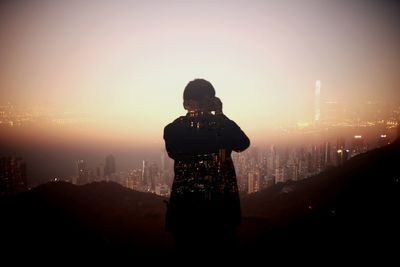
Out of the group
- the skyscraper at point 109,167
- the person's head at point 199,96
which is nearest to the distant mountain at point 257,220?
the person's head at point 199,96

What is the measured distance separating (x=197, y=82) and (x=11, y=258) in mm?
7805

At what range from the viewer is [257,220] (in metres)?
10.5

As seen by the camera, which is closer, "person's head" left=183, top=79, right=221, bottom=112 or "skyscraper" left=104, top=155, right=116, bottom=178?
"person's head" left=183, top=79, right=221, bottom=112

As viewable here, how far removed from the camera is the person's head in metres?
3.68

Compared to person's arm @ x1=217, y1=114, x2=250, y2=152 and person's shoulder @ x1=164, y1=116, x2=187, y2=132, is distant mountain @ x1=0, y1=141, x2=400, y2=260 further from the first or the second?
person's shoulder @ x1=164, y1=116, x2=187, y2=132

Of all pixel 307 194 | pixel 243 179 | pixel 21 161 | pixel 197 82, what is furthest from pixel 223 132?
pixel 243 179

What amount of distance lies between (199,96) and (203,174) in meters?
1.09

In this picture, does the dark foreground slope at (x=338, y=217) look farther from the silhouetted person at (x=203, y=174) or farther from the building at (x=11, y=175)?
the building at (x=11, y=175)

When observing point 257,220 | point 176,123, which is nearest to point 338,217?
point 257,220

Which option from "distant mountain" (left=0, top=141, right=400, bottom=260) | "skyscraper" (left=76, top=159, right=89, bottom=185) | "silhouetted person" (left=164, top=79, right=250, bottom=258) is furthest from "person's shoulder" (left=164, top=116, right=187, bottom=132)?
"skyscraper" (left=76, top=159, right=89, bottom=185)

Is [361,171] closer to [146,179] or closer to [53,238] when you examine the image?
[53,238]

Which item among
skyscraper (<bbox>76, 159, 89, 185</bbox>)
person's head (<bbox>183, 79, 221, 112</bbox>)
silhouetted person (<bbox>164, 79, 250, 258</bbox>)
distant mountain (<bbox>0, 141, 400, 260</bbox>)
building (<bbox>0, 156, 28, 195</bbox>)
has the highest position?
person's head (<bbox>183, 79, 221, 112</bbox>)

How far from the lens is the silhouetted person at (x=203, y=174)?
3.54 m

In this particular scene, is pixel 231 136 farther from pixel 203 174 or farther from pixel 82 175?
pixel 82 175
